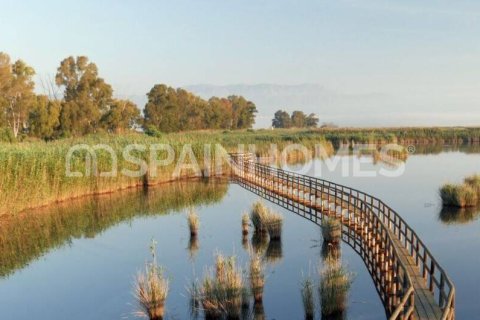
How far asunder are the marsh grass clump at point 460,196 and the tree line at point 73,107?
40.8 metres

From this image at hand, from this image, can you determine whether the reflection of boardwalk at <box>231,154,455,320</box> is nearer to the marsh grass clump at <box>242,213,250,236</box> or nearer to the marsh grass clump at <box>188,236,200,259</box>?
the marsh grass clump at <box>242,213,250,236</box>

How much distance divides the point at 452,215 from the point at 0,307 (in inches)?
881

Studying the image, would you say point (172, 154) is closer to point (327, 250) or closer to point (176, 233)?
point (176, 233)

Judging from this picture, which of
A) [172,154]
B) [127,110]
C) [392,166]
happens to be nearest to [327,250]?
[172,154]

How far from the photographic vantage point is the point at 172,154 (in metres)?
39.4

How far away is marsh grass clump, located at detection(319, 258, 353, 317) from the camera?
40.3ft

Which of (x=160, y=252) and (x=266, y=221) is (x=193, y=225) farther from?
(x=266, y=221)

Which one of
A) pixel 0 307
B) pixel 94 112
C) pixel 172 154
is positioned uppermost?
pixel 94 112

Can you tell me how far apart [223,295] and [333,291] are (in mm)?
2887

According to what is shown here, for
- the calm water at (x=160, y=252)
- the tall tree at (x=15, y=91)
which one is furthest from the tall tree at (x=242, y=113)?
the calm water at (x=160, y=252)

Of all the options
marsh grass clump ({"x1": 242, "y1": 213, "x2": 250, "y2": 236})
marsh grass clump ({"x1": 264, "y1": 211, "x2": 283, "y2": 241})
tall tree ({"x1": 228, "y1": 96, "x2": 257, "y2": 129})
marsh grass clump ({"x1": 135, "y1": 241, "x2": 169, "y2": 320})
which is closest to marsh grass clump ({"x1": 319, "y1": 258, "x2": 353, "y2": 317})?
marsh grass clump ({"x1": 135, "y1": 241, "x2": 169, "y2": 320})

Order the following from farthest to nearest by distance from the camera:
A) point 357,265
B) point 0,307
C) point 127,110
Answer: point 127,110 → point 357,265 → point 0,307

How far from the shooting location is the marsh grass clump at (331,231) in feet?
63.1

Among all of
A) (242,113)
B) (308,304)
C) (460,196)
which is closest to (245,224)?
(308,304)
